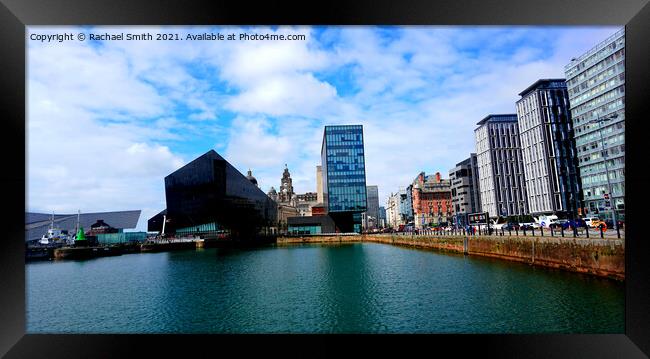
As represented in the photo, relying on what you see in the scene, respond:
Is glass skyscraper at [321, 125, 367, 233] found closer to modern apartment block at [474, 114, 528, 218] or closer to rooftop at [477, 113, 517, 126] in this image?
modern apartment block at [474, 114, 528, 218]

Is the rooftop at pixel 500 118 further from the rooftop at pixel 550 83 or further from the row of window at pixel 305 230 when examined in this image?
the row of window at pixel 305 230

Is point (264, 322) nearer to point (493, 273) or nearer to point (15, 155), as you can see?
point (15, 155)

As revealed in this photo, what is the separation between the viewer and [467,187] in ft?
435

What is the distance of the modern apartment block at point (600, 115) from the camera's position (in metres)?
63.1

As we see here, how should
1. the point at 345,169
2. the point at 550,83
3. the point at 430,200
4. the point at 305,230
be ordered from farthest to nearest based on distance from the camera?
the point at 430,200 < the point at 305,230 < the point at 345,169 < the point at 550,83

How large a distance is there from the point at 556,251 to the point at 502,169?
9096 cm

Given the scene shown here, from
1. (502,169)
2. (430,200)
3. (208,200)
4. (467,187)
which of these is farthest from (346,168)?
(430,200)

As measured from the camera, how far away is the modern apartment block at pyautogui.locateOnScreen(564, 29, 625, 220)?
6309cm

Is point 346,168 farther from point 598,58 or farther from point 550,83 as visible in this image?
point 598,58

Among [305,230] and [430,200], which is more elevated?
[430,200]

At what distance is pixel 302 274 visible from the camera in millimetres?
36094

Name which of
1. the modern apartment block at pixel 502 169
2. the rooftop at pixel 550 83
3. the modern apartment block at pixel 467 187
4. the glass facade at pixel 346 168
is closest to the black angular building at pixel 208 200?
the glass facade at pixel 346 168

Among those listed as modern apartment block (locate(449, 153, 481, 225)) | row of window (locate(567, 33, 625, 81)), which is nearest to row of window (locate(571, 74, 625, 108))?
row of window (locate(567, 33, 625, 81))
